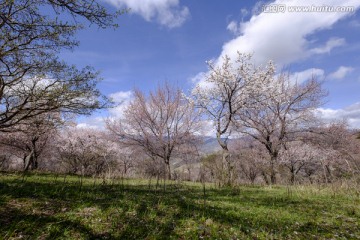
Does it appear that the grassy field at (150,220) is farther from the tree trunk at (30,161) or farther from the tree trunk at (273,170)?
the tree trunk at (273,170)

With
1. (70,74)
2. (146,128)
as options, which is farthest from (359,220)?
(146,128)

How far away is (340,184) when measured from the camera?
41.8ft

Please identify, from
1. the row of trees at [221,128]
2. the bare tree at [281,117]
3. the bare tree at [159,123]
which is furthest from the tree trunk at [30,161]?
the bare tree at [281,117]

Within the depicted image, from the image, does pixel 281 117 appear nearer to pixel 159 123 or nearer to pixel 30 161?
pixel 159 123

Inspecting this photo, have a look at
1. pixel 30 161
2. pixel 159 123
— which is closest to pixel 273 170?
pixel 159 123

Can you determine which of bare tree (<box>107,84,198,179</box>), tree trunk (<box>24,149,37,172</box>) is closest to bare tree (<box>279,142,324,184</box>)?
bare tree (<box>107,84,198,179</box>)

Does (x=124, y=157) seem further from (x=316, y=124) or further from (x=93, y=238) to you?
(x=93, y=238)

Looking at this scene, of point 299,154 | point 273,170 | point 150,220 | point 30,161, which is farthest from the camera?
point 299,154

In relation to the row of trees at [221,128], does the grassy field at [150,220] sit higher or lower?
lower

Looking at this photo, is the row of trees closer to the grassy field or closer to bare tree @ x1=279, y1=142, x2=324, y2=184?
bare tree @ x1=279, y1=142, x2=324, y2=184

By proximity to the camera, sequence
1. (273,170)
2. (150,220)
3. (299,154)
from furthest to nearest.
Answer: (299,154) < (273,170) < (150,220)

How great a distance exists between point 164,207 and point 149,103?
24.0m


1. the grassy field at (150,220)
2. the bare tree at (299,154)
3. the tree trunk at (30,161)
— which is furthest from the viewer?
the bare tree at (299,154)

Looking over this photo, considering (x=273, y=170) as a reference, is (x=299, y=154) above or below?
above
